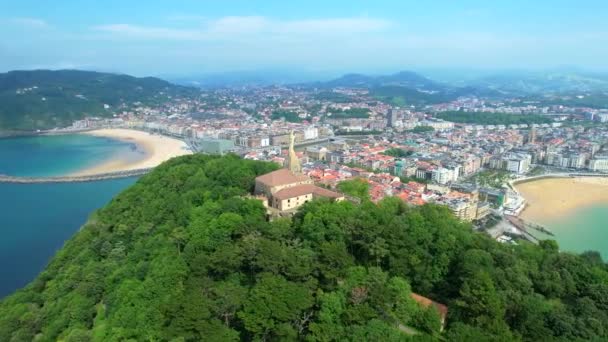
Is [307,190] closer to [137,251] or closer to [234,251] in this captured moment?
[234,251]

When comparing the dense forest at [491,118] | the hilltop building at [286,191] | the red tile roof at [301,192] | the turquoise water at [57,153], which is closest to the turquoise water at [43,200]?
the turquoise water at [57,153]

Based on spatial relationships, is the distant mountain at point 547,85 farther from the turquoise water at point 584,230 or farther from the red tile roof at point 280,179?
the red tile roof at point 280,179

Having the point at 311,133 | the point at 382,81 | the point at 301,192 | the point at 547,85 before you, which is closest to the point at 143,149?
the point at 311,133

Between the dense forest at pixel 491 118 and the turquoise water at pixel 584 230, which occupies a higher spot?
the dense forest at pixel 491 118

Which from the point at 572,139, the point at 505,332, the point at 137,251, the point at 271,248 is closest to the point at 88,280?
the point at 137,251

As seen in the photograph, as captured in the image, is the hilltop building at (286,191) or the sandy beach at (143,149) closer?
the hilltop building at (286,191)

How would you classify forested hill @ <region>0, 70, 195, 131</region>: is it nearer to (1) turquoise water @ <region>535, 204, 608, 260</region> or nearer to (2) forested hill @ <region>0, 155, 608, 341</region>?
(2) forested hill @ <region>0, 155, 608, 341</region>
